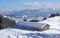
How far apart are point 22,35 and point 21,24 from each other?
5.77m

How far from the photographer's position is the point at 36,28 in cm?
2244

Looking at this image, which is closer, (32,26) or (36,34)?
(36,34)

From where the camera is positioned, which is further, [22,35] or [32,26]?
[32,26]

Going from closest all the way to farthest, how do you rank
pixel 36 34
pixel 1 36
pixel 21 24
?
1. pixel 1 36
2. pixel 36 34
3. pixel 21 24

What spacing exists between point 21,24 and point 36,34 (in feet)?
18.6

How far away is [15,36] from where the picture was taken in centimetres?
1825

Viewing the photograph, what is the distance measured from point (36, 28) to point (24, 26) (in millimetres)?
2081

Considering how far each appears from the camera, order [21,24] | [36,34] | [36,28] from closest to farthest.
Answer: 1. [36,34]
2. [36,28]
3. [21,24]

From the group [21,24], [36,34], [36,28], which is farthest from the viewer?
[21,24]

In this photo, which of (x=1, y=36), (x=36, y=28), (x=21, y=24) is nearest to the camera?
(x=1, y=36)

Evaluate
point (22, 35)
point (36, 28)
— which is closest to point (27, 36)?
point (22, 35)

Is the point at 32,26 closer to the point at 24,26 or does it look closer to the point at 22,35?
the point at 24,26

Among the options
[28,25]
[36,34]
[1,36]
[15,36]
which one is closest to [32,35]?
[36,34]

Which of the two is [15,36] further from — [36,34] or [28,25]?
[28,25]
